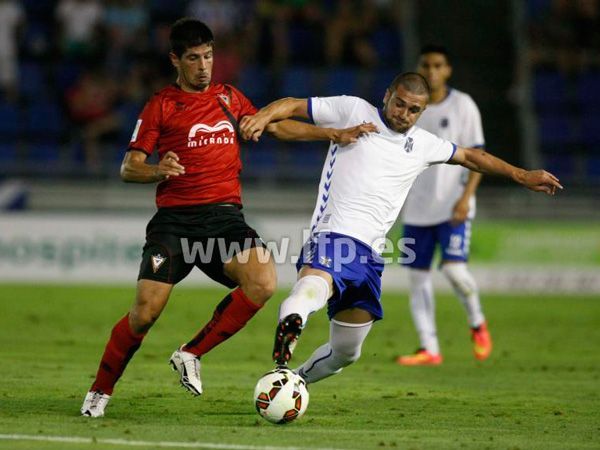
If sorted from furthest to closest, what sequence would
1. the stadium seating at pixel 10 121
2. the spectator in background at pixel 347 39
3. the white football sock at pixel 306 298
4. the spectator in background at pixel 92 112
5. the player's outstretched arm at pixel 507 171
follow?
the spectator in background at pixel 347 39
the stadium seating at pixel 10 121
the spectator in background at pixel 92 112
the player's outstretched arm at pixel 507 171
the white football sock at pixel 306 298

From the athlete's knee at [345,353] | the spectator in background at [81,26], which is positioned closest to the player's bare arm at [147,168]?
the athlete's knee at [345,353]

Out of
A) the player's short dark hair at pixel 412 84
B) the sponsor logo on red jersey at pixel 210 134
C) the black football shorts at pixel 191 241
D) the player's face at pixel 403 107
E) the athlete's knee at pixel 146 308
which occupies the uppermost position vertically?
the player's short dark hair at pixel 412 84

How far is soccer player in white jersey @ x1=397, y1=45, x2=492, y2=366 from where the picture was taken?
11766 millimetres

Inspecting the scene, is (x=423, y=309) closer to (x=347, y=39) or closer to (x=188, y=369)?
(x=188, y=369)

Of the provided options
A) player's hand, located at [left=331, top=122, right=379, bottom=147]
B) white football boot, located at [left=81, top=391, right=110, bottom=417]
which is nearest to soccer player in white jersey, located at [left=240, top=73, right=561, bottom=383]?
player's hand, located at [left=331, top=122, right=379, bottom=147]

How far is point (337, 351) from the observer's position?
829 cm

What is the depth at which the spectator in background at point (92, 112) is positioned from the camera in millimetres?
20875

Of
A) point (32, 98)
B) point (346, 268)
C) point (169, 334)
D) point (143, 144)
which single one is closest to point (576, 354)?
point (169, 334)

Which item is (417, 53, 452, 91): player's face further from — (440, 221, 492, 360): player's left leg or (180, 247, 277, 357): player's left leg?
(180, 247, 277, 357): player's left leg

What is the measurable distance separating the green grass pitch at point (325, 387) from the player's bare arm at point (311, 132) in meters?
1.84

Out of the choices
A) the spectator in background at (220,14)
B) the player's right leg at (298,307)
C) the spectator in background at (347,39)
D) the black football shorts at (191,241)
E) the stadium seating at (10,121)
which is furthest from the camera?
the spectator in background at (347,39)

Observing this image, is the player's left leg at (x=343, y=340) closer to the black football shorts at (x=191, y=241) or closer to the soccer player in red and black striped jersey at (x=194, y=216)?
the soccer player in red and black striped jersey at (x=194, y=216)

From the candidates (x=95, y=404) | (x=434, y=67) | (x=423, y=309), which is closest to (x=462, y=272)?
(x=423, y=309)

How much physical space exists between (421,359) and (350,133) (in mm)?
4148
